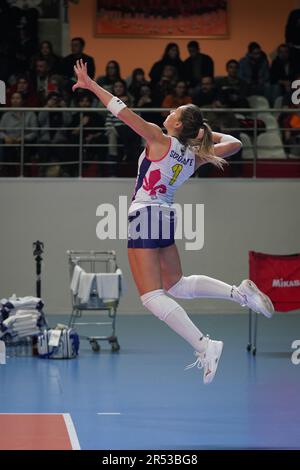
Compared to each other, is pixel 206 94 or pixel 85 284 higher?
pixel 206 94

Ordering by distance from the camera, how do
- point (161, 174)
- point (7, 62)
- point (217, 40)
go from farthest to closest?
point (217, 40), point (7, 62), point (161, 174)

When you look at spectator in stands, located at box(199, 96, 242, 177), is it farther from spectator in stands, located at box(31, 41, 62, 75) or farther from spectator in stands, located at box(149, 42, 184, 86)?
spectator in stands, located at box(31, 41, 62, 75)

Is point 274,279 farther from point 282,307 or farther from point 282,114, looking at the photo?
point 282,114

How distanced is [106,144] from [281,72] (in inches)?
106

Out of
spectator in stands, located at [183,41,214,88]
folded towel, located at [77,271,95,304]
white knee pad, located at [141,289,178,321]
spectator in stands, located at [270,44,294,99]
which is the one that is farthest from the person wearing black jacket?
white knee pad, located at [141,289,178,321]

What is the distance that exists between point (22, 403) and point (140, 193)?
1938 millimetres

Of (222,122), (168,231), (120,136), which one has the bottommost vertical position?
(168,231)

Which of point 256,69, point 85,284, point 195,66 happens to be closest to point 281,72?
point 256,69

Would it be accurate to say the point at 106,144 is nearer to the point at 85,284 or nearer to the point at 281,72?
the point at 281,72

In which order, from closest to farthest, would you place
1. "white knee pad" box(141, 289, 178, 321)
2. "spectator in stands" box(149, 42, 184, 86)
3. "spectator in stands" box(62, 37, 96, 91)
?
"white knee pad" box(141, 289, 178, 321) < "spectator in stands" box(62, 37, 96, 91) < "spectator in stands" box(149, 42, 184, 86)

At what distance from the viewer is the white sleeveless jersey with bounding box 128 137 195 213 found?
7566mm

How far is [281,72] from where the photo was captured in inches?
600

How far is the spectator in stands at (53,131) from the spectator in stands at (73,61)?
487 mm

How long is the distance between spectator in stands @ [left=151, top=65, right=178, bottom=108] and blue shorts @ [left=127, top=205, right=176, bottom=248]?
6.95 meters
